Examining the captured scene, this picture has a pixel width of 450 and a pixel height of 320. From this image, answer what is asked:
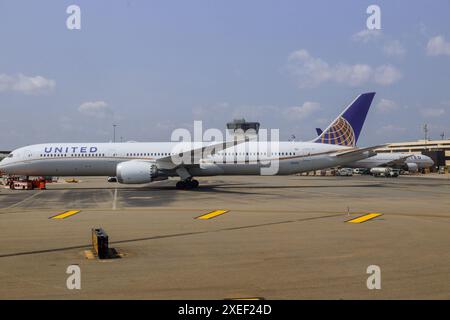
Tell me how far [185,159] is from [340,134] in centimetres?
1481

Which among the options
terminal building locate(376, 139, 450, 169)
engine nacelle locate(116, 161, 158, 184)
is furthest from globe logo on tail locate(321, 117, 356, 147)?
terminal building locate(376, 139, 450, 169)

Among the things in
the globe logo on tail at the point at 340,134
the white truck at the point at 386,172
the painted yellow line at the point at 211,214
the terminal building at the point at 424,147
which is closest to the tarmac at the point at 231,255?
the painted yellow line at the point at 211,214

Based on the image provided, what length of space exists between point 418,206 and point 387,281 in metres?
15.2

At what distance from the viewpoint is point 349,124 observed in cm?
4112

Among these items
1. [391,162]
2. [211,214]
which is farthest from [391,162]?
[211,214]

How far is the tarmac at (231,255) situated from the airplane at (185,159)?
16.8 meters

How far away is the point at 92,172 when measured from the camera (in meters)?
37.7

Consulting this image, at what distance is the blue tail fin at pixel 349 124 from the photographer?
134 feet

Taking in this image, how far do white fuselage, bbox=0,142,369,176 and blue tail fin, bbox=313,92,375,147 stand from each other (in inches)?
87.7

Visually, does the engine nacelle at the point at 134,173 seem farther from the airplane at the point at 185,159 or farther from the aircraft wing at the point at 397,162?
the aircraft wing at the point at 397,162

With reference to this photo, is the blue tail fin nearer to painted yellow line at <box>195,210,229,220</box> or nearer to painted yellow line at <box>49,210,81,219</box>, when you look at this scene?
painted yellow line at <box>195,210,229,220</box>

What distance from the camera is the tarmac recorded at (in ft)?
25.9

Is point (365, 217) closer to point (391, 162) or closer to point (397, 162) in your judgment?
point (391, 162)
